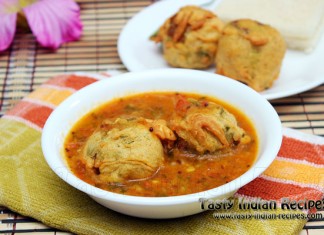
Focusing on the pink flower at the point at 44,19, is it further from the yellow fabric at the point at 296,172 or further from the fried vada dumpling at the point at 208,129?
the yellow fabric at the point at 296,172

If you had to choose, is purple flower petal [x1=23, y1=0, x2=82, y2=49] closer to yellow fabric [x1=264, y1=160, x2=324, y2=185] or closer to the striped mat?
the striped mat

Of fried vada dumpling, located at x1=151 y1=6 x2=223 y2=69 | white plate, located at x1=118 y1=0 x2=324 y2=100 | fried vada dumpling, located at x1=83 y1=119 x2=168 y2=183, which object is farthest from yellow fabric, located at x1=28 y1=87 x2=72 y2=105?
fried vada dumpling, located at x1=83 y1=119 x2=168 y2=183

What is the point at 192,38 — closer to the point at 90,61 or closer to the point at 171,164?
the point at 90,61

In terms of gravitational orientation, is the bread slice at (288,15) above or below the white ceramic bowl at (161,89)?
below

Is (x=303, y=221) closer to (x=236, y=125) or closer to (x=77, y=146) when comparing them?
(x=236, y=125)

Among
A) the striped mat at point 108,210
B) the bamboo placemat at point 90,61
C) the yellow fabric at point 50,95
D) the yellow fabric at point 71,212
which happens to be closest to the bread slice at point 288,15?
the bamboo placemat at point 90,61

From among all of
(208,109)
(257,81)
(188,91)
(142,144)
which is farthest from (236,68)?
(142,144)
